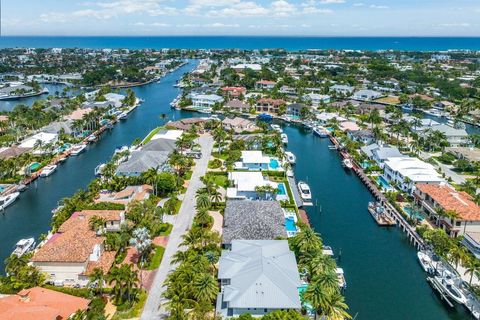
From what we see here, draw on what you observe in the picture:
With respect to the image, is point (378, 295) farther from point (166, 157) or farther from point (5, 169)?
point (5, 169)

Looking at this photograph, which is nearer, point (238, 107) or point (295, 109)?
point (295, 109)

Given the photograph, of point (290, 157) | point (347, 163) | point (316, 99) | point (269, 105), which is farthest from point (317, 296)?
point (316, 99)

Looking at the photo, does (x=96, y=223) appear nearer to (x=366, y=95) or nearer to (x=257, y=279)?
(x=257, y=279)

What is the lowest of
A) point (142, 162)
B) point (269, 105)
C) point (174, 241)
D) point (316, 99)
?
point (174, 241)

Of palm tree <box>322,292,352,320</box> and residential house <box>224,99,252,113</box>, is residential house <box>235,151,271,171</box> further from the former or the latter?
residential house <box>224,99,252,113</box>

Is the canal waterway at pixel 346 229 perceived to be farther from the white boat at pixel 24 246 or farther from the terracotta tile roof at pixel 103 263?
the terracotta tile roof at pixel 103 263

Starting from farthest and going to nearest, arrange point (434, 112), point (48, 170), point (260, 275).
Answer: point (434, 112)
point (48, 170)
point (260, 275)

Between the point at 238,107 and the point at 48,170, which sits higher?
the point at 238,107

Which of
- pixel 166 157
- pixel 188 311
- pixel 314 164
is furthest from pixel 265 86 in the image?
pixel 188 311
